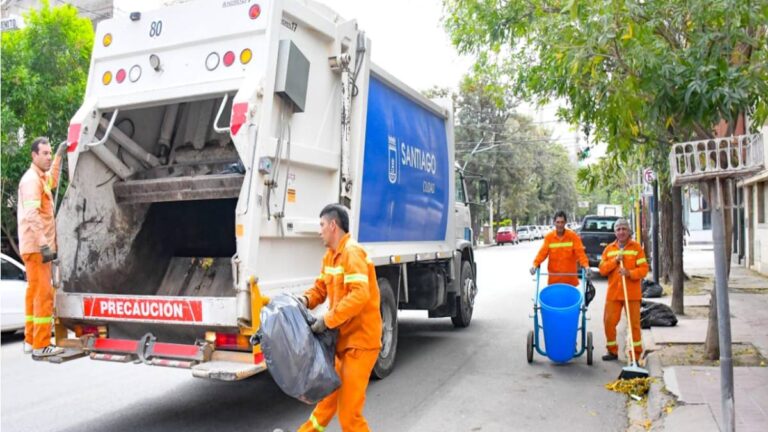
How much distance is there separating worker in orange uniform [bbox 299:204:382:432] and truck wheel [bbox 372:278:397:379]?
2.46m

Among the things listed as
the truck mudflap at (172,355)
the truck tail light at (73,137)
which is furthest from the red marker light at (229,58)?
the truck mudflap at (172,355)

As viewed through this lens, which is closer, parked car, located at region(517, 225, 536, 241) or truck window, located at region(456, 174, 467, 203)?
truck window, located at region(456, 174, 467, 203)

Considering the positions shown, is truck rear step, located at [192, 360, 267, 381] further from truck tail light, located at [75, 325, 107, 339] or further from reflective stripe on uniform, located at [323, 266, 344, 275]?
truck tail light, located at [75, 325, 107, 339]

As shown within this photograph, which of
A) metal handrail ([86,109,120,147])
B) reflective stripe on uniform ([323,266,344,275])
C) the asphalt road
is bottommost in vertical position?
the asphalt road

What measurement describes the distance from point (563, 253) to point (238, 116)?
4.75 m

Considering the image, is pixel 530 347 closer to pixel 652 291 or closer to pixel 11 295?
pixel 652 291

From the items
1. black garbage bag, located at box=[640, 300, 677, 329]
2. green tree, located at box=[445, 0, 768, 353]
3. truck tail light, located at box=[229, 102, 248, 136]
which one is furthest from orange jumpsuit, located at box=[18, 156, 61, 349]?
black garbage bag, located at box=[640, 300, 677, 329]

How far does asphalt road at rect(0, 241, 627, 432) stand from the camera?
17.0 feet

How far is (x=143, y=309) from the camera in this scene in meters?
4.86

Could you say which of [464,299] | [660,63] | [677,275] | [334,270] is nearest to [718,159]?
[660,63]

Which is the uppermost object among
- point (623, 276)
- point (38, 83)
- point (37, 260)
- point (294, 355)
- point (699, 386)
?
point (38, 83)

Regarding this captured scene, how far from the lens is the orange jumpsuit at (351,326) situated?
3.72 metres

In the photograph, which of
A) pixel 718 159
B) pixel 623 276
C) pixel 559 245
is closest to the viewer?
pixel 718 159

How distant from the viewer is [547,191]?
61312 mm
